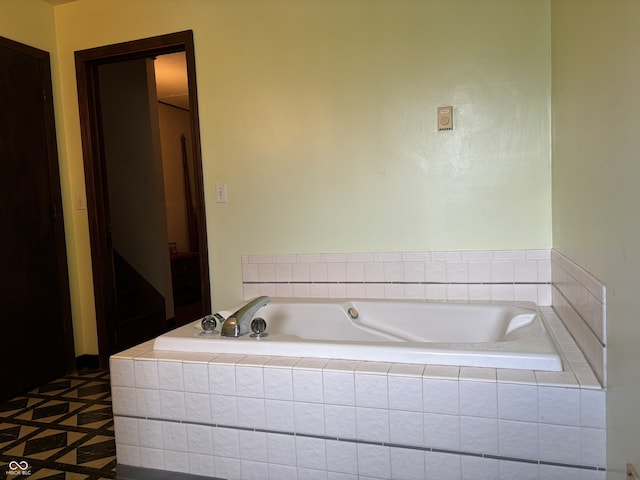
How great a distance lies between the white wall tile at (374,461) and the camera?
1.48m

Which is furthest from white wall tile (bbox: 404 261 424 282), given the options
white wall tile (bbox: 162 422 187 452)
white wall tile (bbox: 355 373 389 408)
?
white wall tile (bbox: 162 422 187 452)

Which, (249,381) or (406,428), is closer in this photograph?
(406,428)

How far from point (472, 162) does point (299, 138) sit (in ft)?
2.99

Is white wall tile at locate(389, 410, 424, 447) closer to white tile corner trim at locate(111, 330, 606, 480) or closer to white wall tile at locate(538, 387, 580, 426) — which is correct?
white tile corner trim at locate(111, 330, 606, 480)

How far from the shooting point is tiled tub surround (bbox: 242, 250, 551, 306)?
222cm

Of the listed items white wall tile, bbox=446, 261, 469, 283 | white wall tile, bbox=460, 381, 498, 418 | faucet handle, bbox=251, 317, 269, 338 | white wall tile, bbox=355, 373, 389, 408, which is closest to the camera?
white wall tile, bbox=460, 381, 498, 418

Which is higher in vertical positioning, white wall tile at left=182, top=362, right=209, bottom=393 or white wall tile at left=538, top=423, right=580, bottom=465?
white wall tile at left=182, top=362, right=209, bottom=393

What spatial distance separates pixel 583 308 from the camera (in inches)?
58.9

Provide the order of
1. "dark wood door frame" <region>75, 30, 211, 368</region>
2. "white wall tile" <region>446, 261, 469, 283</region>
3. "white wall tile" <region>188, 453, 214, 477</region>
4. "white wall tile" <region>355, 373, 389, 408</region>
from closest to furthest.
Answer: "white wall tile" <region>355, 373, 389, 408</region>
"white wall tile" <region>188, 453, 214, 477</region>
"white wall tile" <region>446, 261, 469, 283</region>
"dark wood door frame" <region>75, 30, 211, 368</region>

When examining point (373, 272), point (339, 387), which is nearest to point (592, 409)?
point (339, 387)

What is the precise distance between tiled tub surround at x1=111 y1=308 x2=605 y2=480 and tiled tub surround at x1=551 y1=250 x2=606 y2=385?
50 mm

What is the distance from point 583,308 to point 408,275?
0.97m

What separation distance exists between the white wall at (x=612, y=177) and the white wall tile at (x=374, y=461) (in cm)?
62

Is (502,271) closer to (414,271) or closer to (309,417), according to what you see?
(414,271)
